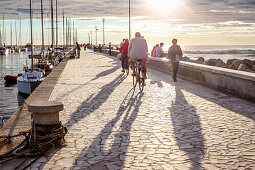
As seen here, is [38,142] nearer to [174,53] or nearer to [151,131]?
[151,131]

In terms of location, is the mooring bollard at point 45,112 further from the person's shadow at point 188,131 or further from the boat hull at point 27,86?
the boat hull at point 27,86

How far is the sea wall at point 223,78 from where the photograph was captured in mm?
9648

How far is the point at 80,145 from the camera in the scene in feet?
18.2

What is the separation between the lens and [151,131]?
6.41 m

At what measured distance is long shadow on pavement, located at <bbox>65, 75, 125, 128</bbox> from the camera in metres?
7.45

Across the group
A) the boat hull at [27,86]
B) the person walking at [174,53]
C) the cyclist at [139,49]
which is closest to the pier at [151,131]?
the cyclist at [139,49]

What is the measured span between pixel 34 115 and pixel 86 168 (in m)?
1.54

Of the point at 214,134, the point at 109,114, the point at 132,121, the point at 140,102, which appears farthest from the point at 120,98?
the point at 214,134

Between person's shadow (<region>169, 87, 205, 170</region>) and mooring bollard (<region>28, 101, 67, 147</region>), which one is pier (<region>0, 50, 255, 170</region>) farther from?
mooring bollard (<region>28, 101, 67, 147</region>)

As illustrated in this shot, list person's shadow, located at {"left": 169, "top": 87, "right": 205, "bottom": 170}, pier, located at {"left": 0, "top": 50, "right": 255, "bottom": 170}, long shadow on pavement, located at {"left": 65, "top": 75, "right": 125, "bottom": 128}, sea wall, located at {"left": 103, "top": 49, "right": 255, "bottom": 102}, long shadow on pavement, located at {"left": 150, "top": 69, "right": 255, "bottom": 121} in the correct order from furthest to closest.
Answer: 1. sea wall, located at {"left": 103, "top": 49, "right": 255, "bottom": 102}
2. long shadow on pavement, located at {"left": 150, "top": 69, "right": 255, "bottom": 121}
3. long shadow on pavement, located at {"left": 65, "top": 75, "right": 125, "bottom": 128}
4. person's shadow, located at {"left": 169, "top": 87, "right": 205, "bottom": 170}
5. pier, located at {"left": 0, "top": 50, "right": 255, "bottom": 170}

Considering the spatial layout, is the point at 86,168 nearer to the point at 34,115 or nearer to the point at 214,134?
the point at 34,115

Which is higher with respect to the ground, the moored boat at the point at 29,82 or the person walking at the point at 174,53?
the person walking at the point at 174,53

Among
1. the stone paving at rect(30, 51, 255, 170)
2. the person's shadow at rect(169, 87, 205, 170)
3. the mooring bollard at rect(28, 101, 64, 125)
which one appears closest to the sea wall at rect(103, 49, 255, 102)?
→ the stone paving at rect(30, 51, 255, 170)

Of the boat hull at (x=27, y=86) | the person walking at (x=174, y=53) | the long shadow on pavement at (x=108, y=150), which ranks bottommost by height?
the boat hull at (x=27, y=86)
